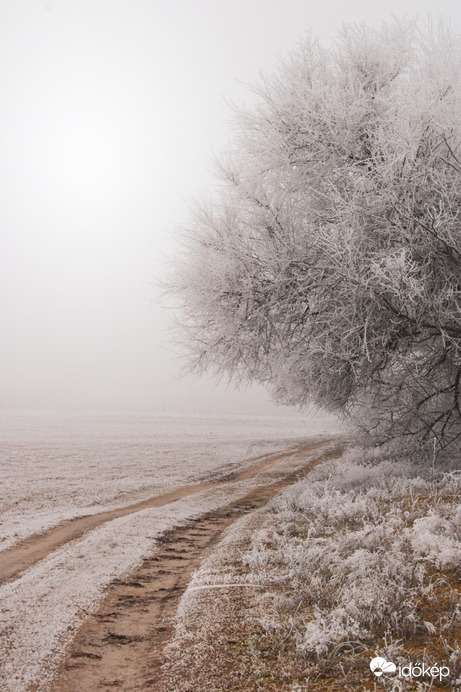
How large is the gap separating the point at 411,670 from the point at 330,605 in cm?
114

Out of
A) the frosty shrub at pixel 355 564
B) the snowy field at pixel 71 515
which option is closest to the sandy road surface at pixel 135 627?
the snowy field at pixel 71 515

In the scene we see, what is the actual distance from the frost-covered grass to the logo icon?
0.16 ft

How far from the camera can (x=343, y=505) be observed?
→ 706cm

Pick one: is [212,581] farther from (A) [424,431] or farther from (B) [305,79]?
(B) [305,79]

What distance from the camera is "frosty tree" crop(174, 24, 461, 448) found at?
328 inches

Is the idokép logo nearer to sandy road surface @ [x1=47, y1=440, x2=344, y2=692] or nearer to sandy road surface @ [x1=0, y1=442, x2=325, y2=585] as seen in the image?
sandy road surface @ [x1=47, y1=440, x2=344, y2=692]

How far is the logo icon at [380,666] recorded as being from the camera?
120 inches

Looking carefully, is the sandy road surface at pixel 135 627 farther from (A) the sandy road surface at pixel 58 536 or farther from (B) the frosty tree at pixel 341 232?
(B) the frosty tree at pixel 341 232

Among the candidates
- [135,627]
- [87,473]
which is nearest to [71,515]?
[135,627]

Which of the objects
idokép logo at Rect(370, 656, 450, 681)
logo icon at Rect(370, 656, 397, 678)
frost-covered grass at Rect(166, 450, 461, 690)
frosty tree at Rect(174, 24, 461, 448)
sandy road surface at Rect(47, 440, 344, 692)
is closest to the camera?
idokép logo at Rect(370, 656, 450, 681)

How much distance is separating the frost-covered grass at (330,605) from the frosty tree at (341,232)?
3.61 m

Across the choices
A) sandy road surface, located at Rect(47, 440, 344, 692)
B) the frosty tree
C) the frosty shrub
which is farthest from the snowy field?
the frosty tree

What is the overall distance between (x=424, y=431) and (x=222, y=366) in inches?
233

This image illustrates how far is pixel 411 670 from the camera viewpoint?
301cm
